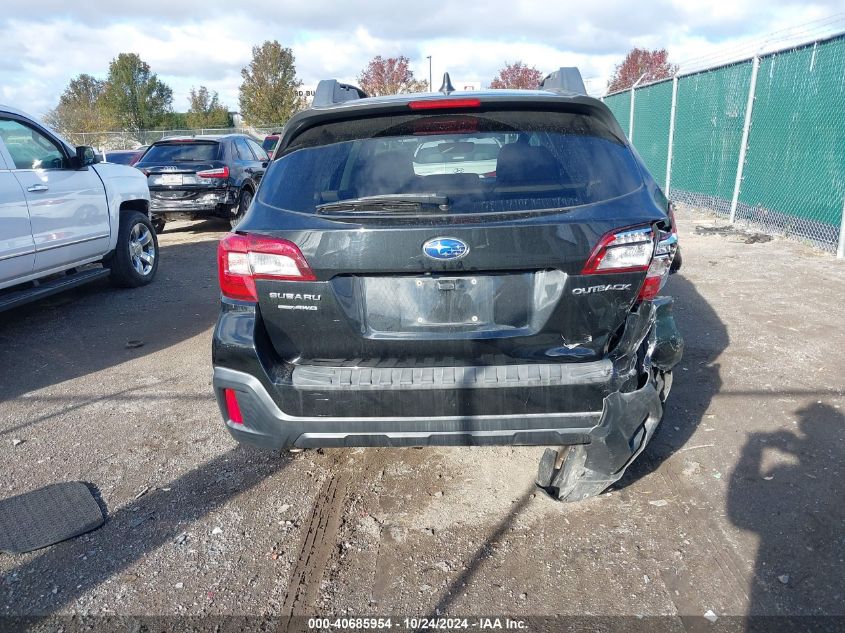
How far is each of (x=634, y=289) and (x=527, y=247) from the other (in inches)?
18.9

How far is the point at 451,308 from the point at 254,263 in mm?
818

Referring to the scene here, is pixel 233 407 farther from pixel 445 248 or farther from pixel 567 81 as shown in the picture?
pixel 567 81

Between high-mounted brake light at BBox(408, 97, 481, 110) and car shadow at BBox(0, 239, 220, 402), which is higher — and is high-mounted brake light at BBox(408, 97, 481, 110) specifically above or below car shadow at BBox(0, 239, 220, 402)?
above

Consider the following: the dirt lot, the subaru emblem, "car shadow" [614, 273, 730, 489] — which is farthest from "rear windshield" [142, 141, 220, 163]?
the subaru emblem

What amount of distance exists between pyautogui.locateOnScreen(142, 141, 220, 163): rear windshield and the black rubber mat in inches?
343

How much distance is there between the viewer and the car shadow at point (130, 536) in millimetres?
2666

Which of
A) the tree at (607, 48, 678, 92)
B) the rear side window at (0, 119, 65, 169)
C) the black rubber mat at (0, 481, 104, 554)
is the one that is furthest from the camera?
the tree at (607, 48, 678, 92)

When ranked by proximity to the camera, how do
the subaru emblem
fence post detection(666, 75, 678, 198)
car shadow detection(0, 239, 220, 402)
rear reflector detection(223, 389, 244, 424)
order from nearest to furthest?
the subaru emblem, rear reflector detection(223, 389, 244, 424), car shadow detection(0, 239, 220, 402), fence post detection(666, 75, 678, 198)

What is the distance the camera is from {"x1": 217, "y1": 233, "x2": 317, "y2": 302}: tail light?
265 cm

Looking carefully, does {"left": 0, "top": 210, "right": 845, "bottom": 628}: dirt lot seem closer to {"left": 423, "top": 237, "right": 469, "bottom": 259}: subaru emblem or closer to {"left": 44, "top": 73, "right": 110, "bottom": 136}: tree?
{"left": 423, "top": 237, "right": 469, "bottom": 259}: subaru emblem

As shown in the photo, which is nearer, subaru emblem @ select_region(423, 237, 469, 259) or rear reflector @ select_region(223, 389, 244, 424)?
subaru emblem @ select_region(423, 237, 469, 259)

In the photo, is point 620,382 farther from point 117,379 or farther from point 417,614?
point 117,379

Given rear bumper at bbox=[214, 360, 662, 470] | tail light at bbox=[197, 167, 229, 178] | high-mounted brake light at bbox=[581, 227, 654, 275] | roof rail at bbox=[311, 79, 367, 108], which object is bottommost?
rear bumper at bbox=[214, 360, 662, 470]

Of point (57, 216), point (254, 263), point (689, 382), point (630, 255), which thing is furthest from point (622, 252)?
point (57, 216)
